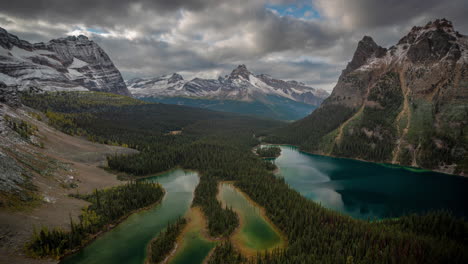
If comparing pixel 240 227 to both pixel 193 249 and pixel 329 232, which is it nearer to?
pixel 193 249

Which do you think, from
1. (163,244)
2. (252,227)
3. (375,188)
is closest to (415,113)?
(375,188)

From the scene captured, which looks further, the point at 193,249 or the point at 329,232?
the point at 193,249

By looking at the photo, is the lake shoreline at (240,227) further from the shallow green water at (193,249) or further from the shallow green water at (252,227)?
the shallow green water at (193,249)

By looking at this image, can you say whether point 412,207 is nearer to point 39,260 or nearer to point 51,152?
point 39,260

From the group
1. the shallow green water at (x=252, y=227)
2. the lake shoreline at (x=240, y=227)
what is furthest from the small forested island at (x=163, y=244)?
the shallow green water at (x=252, y=227)

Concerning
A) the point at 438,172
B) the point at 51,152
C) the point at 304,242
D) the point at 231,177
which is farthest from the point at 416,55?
the point at 51,152

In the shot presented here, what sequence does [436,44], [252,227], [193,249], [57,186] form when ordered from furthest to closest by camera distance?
[436,44]
[57,186]
[252,227]
[193,249]
